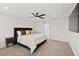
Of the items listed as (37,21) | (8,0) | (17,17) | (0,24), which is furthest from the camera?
(37,21)

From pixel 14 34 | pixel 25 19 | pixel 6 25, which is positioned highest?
pixel 25 19

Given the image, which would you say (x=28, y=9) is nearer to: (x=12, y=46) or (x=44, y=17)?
(x=44, y=17)

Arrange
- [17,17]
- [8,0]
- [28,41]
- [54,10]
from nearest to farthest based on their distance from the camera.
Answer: [8,0]
[17,17]
[54,10]
[28,41]

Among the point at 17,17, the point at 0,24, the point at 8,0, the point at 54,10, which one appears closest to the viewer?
the point at 8,0

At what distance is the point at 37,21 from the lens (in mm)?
2270

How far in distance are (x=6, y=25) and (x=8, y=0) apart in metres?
0.81

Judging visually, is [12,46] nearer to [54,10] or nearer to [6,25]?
[6,25]

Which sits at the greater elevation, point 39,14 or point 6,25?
point 39,14

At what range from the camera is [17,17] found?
6.91 ft

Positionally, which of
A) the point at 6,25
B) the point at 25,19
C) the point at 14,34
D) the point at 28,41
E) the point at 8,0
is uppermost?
the point at 8,0

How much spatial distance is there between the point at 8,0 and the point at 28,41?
2186mm

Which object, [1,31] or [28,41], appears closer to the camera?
[1,31]

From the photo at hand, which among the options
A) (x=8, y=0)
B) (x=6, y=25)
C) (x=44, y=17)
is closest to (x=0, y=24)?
(x=6, y=25)

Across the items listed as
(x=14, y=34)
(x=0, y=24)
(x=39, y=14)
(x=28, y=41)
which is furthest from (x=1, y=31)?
(x=28, y=41)
